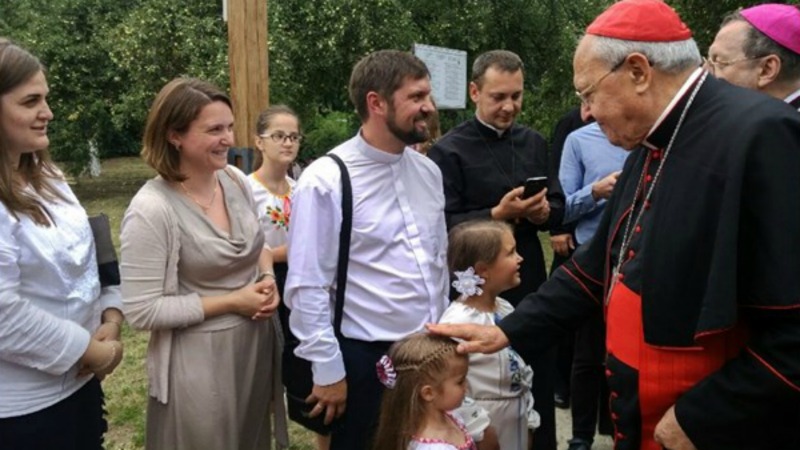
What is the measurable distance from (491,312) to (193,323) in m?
1.30

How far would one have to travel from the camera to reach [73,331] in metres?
2.46

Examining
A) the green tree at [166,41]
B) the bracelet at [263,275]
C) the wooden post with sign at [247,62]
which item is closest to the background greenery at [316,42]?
the green tree at [166,41]

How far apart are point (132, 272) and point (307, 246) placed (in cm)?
65

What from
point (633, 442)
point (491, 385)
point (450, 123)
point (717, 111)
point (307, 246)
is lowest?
point (450, 123)

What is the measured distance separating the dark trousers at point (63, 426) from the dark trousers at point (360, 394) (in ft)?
3.03

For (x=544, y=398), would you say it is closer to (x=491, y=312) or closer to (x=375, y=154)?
(x=491, y=312)

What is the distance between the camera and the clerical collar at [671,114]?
195 centimetres

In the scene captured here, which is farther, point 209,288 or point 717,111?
point 209,288

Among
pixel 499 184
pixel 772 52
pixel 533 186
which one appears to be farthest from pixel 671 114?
pixel 499 184

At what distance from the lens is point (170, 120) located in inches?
113

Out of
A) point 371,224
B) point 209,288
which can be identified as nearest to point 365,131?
point 371,224

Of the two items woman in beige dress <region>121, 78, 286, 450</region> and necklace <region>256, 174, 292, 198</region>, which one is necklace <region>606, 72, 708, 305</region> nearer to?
woman in beige dress <region>121, 78, 286, 450</region>

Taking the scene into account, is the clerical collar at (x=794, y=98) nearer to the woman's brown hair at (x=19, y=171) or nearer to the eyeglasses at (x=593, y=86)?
the eyeglasses at (x=593, y=86)

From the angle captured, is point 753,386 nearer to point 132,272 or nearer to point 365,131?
point 365,131
